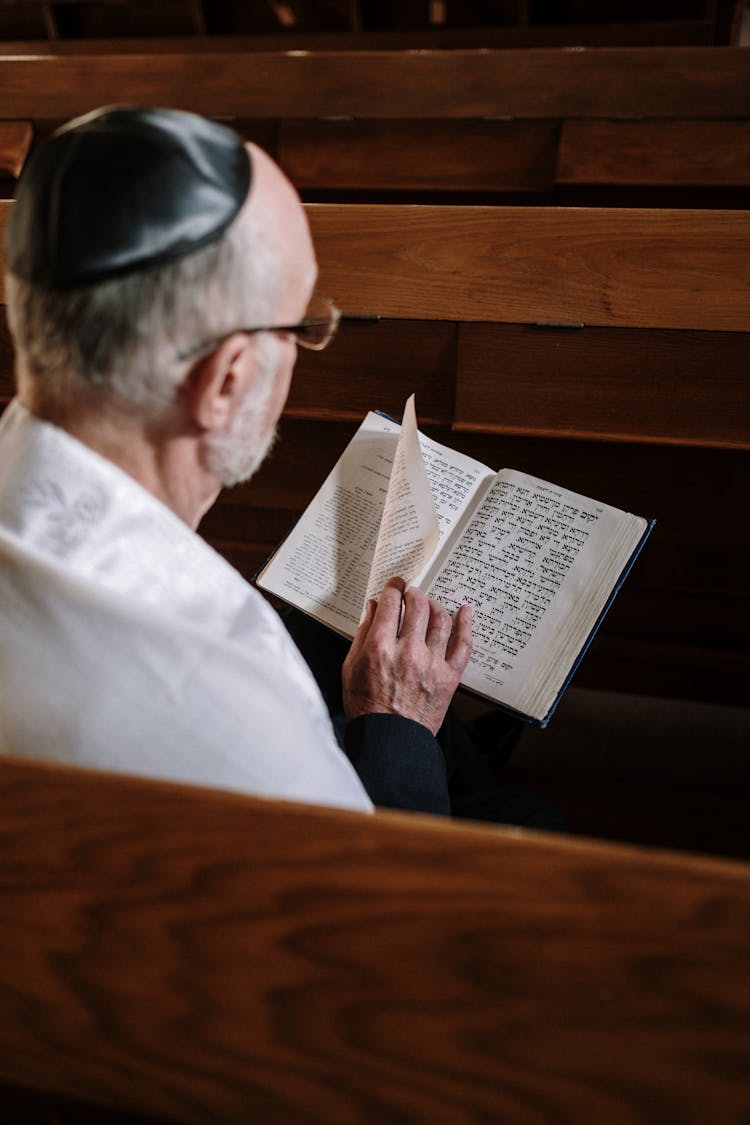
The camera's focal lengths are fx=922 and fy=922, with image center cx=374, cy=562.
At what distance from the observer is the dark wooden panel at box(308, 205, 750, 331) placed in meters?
1.63

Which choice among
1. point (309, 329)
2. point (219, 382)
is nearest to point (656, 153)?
point (309, 329)

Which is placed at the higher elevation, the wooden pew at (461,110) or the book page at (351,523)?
the wooden pew at (461,110)

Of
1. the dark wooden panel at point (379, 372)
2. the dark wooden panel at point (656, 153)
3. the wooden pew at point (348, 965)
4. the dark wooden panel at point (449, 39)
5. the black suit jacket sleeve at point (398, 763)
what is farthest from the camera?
the dark wooden panel at point (449, 39)

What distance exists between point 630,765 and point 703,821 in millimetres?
230

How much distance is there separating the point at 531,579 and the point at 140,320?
0.68 metres

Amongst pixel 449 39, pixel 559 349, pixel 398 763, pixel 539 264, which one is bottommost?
pixel 398 763

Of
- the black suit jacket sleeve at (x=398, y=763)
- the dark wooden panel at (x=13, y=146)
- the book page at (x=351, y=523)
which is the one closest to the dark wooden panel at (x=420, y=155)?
the dark wooden panel at (x=13, y=146)

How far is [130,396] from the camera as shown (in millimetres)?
980

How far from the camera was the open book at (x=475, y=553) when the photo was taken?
129 cm

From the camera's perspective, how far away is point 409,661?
1258 mm

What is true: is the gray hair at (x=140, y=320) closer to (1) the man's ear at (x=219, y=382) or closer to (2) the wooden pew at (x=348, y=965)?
(1) the man's ear at (x=219, y=382)

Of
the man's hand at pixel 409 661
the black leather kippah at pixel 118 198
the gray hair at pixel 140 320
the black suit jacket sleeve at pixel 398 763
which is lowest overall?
the black suit jacket sleeve at pixel 398 763

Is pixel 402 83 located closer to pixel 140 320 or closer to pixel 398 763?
pixel 140 320

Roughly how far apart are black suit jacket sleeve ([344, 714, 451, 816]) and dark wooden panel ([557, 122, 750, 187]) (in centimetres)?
203
